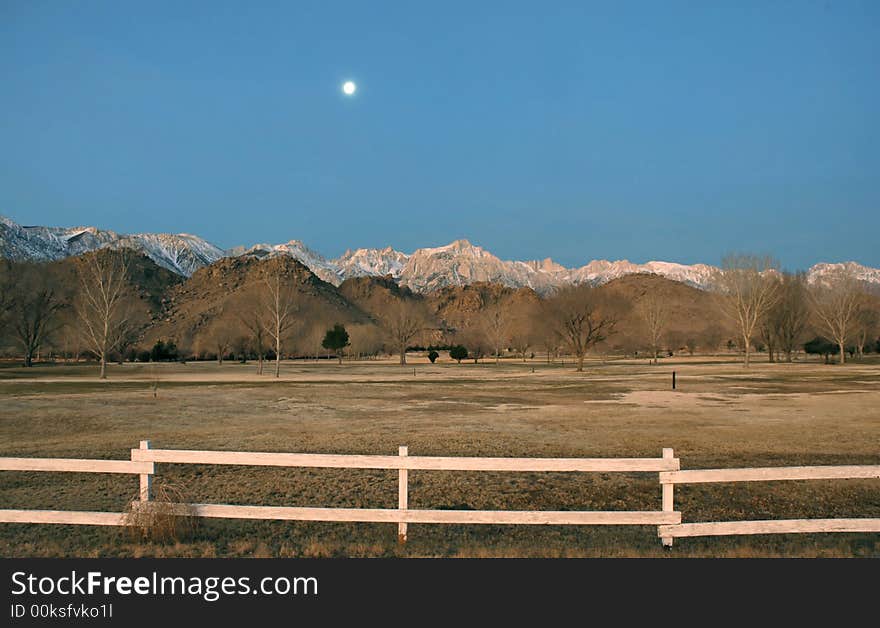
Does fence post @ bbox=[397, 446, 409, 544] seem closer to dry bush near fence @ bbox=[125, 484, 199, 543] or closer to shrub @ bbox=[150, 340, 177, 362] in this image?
dry bush near fence @ bbox=[125, 484, 199, 543]

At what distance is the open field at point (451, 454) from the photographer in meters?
9.41

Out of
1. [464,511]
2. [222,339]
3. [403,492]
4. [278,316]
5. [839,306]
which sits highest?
[839,306]

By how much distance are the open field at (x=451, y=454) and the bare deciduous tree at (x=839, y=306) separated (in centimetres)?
6860

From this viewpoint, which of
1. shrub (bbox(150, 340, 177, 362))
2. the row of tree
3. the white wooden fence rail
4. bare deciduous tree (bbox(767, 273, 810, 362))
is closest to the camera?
the white wooden fence rail

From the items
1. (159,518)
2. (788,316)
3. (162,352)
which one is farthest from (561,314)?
(159,518)

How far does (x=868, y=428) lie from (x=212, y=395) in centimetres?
→ 3562

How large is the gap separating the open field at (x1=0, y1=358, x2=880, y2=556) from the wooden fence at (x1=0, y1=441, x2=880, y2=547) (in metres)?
0.49

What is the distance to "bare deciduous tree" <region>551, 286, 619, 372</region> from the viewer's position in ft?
280

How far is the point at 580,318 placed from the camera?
8581cm

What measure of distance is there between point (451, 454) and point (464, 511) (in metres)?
9.80

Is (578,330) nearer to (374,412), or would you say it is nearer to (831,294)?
(831,294)

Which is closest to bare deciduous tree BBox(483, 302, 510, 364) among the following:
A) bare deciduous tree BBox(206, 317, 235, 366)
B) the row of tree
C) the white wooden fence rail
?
the row of tree

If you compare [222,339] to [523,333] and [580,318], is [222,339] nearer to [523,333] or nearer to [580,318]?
[580,318]

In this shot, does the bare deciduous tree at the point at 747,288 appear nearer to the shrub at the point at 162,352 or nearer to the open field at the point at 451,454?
the open field at the point at 451,454
